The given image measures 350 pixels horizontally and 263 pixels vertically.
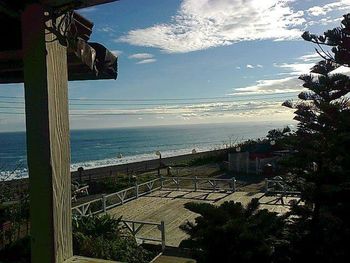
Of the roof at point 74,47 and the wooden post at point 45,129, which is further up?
the roof at point 74,47

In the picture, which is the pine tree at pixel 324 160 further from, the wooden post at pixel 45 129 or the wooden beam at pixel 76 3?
the wooden beam at pixel 76 3

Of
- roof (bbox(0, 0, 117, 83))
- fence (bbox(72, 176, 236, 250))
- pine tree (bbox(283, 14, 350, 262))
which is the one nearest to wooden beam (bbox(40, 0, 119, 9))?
roof (bbox(0, 0, 117, 83))

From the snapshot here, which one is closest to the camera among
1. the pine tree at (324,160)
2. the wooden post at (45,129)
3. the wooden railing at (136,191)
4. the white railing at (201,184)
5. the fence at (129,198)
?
the wooden post at (45,129)

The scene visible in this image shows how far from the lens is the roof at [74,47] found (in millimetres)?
1446

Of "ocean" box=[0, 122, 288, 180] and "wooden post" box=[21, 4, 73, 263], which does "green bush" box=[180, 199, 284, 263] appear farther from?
"ocean" box=[0, 122, 288, 180]

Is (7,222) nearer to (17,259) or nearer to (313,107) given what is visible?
(17,259)

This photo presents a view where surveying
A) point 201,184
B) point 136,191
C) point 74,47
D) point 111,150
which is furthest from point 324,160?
point 111,150

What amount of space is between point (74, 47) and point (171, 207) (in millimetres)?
9917

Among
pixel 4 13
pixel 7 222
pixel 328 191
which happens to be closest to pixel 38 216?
pixel 4 13

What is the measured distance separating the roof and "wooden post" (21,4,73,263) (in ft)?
0.31

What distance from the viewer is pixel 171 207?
437 inches

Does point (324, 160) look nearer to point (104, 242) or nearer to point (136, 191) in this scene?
point (104, 242)

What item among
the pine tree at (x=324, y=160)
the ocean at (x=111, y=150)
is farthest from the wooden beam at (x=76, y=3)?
the ocean at (x=111, y=150)

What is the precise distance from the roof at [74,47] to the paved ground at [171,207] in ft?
21.3
